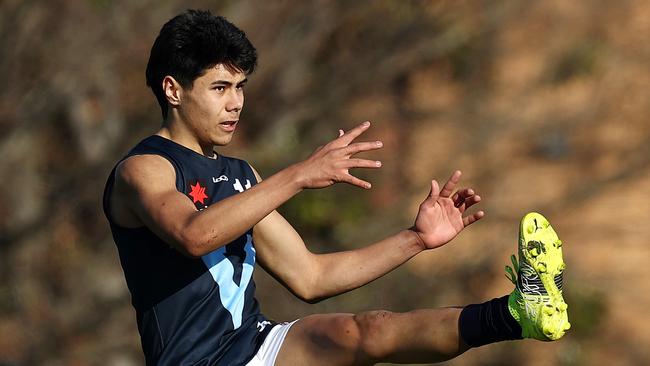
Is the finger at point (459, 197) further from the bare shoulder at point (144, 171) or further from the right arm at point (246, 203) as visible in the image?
the bare shoulder at point (144, 171)

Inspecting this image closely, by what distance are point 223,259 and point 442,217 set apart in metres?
0.89

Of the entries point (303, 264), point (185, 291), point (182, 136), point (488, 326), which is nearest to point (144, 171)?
point (182, 136)

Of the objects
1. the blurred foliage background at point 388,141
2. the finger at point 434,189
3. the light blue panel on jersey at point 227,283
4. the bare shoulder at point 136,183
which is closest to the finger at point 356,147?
the finger at point 434,189

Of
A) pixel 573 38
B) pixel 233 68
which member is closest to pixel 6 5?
pixel 573 38

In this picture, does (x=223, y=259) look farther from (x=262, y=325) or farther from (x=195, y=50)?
(x=195, y=50)

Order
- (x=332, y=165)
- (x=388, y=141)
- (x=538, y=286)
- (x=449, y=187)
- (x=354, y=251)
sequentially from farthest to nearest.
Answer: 1. (x=388, y=141)
2. (x=354, y=251)
3. (x=449, y=187)
4. (x=538, y=286)
5. (x=332, y=165)

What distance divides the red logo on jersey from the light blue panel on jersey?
0.22m

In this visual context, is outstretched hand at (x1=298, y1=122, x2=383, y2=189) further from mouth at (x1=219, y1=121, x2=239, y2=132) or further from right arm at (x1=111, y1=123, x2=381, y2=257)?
mouth at (x1=219, y1=121, x2=239, y2=132)

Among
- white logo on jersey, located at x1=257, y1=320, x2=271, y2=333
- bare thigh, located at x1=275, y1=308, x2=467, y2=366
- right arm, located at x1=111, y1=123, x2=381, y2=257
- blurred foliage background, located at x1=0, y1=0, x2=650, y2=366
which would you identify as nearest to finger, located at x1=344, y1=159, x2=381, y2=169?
right arm, located at x1=111, y1=123, x2=381, y2=257

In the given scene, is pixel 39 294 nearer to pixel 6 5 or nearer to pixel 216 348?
pixel 6 5

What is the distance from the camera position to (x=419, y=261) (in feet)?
50.5

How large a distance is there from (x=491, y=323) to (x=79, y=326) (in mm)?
9812

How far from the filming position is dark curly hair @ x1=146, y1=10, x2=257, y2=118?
5156 mm

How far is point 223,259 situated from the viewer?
16.8 ft
